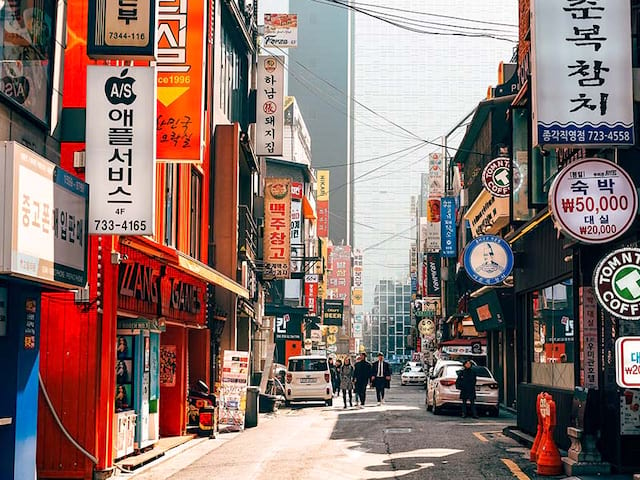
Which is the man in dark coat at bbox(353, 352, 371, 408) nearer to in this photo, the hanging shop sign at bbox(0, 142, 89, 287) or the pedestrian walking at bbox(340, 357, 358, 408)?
the pedestrian walking at bbox(340, 357, 358, 408)

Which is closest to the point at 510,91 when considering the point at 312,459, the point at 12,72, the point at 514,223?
the point at 514,223

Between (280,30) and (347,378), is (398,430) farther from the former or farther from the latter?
(280,30)

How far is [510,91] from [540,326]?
1973 cm

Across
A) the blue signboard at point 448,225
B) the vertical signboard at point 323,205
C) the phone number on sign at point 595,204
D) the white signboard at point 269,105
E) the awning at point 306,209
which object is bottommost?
the phone number on sign at point 595,204

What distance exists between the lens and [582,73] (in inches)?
554

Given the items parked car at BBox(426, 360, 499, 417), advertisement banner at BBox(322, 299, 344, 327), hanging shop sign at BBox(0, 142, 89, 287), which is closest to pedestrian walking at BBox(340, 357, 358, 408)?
parked car at BBox(426, 360, 499, 417)

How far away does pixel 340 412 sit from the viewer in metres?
30.5

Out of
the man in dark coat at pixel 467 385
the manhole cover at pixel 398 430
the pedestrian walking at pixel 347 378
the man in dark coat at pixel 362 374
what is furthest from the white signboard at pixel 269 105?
the manhole cover at pixel 398 430

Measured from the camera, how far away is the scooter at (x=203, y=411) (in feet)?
71.8

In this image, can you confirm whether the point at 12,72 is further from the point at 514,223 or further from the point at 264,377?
the point at 264,377

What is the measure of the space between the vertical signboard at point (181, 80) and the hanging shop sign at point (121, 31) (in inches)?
132

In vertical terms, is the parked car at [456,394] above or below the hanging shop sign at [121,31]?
below

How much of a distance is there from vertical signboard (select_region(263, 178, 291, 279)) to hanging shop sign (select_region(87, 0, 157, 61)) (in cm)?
2593

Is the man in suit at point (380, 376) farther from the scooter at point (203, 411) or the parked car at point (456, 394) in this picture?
the scooter at point (203, 411)
